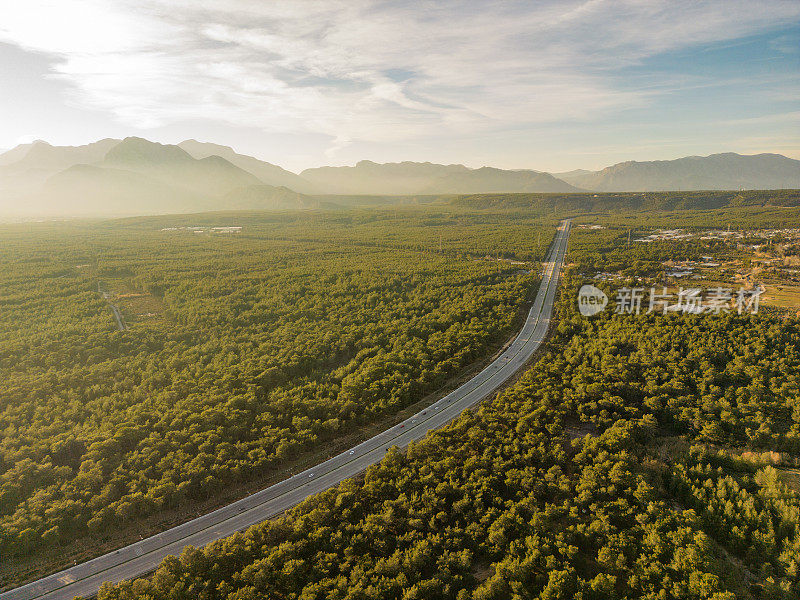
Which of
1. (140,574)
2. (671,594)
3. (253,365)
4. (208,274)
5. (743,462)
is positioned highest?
(208,274)

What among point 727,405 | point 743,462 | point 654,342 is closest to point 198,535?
point 743,462

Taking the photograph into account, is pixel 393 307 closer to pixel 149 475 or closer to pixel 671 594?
pixel 149 475

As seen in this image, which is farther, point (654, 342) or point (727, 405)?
point (654, 342)

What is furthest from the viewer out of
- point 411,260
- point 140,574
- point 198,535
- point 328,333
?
point 411,260

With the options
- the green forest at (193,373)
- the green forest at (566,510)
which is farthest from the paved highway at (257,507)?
the green forest at (566,510)

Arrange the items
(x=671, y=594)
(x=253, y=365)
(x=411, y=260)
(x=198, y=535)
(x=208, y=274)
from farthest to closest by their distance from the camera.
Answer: (x=411, y=260), (x=208, y=274), (x=253, y=365), (x=198, y=535), (x=671, y=594)

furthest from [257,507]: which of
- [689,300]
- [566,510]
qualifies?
[689,300]

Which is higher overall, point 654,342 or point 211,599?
point 654,342
